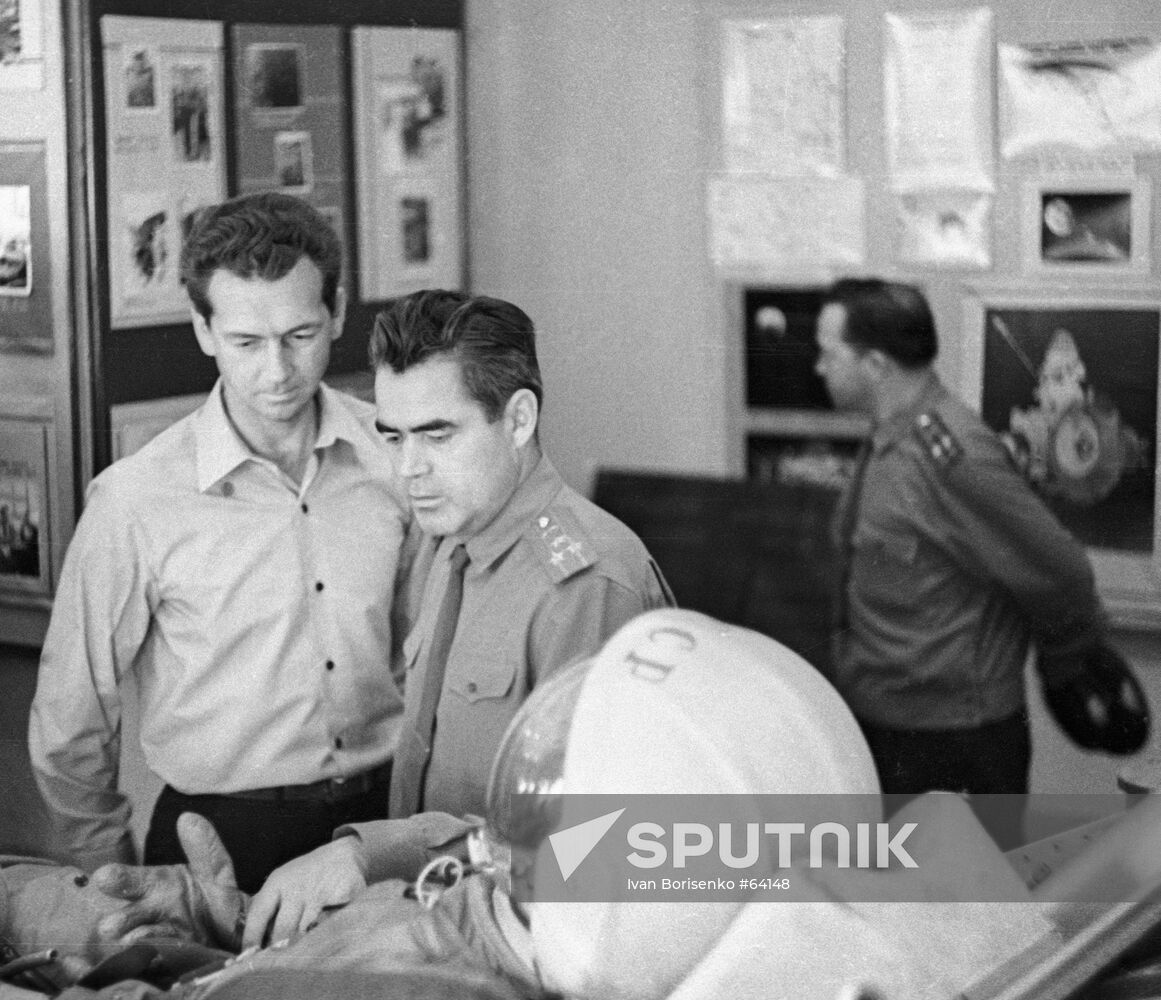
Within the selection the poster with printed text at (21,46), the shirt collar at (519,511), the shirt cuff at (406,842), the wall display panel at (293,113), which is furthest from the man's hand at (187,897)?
the poster with printed text at (21,46)

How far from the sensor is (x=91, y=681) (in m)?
1.77

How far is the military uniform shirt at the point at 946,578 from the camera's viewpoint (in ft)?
5.46

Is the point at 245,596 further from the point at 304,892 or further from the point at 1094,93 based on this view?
the point at 1094,93

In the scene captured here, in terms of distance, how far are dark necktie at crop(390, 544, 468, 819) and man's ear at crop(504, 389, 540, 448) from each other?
136 mm

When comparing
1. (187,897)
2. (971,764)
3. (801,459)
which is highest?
(801,459)

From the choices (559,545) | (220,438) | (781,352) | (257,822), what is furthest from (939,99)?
(257,822)

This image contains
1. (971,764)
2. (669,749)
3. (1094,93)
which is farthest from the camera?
(971,764)

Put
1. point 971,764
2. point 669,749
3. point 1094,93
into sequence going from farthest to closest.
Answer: point 971,764, point 1094,93, point 669,749

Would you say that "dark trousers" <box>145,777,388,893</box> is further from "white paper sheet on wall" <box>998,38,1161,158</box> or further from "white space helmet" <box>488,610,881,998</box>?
"white paper sheet on wall" <box>998,38,1161,158</box>

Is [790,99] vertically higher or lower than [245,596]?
higher

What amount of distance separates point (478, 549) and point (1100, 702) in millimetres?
670

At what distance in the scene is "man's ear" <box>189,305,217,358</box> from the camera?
1.70 m

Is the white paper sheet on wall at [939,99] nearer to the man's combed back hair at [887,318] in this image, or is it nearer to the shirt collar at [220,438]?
the man's combed back hair at [887,318]

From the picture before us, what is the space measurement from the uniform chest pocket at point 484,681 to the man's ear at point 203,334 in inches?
16.9
